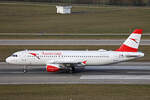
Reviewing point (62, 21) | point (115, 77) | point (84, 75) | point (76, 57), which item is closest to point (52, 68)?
point (76, 57)

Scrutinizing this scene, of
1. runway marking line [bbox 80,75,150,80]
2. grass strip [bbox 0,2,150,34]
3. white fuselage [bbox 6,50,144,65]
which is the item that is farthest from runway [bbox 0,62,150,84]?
grass strip [bbox 0,2,150,34]

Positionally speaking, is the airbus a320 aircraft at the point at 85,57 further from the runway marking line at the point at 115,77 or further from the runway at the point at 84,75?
the runway marking line at the point at 115,77

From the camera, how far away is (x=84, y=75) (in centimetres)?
4019

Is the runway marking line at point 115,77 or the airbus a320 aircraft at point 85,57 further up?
the airbus a320 aircraft at point 85,57

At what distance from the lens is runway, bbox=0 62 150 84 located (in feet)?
120

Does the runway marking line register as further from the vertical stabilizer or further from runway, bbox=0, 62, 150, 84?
the vertical stabilizer
